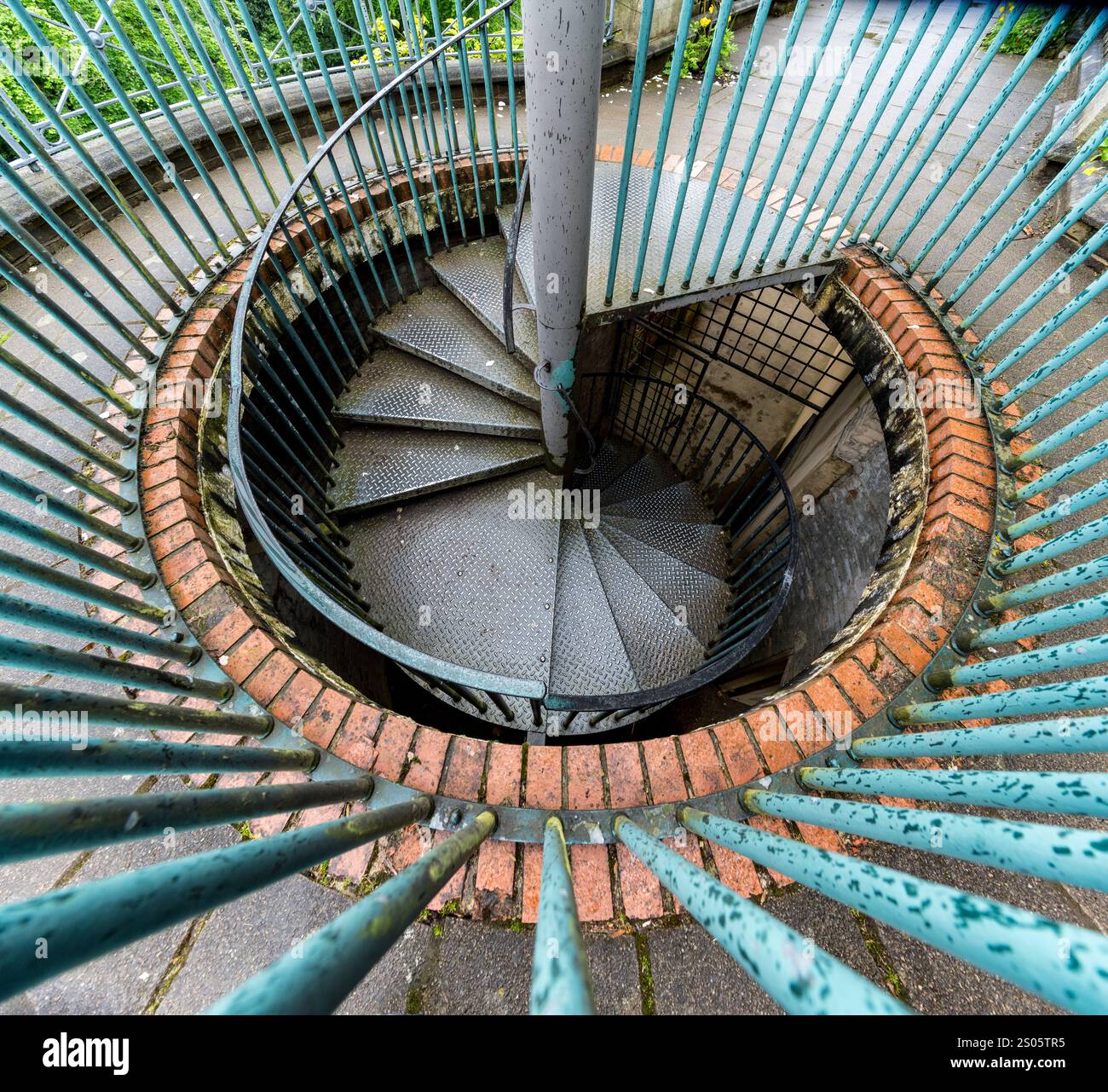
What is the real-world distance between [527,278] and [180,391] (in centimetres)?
226

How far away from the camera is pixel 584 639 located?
3.42m

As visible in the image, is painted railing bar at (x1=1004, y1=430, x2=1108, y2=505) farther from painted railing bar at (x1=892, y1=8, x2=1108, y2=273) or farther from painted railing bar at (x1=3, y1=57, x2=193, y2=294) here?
painted railing bar at (x1=3, y1=57, x2=193, y2=294)

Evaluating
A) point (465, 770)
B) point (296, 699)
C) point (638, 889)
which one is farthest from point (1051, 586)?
point (296, 699)

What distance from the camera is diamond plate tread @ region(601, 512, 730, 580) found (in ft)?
14.7

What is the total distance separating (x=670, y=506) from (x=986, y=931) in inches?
178

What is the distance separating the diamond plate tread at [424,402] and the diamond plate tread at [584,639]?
3.21 ft

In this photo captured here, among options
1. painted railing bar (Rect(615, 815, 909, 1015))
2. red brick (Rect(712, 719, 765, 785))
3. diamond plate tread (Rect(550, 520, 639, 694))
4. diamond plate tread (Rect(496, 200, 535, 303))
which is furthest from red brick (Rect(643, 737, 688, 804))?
diamond plate tread (Rect(496, 200, 535, 303))

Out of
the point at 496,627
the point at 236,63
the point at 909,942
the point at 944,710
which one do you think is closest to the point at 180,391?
the point at 236,63

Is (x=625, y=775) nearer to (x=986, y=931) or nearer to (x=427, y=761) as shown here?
(x=427, y=761)

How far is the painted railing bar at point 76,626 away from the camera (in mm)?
1306

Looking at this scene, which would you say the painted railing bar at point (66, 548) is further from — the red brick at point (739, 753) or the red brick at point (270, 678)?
the red brick at point (739, 753)
